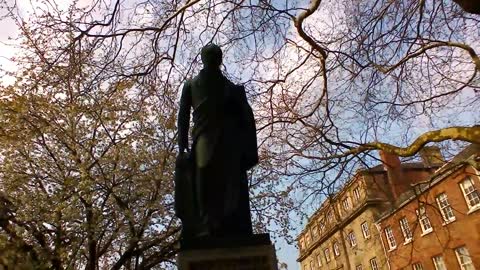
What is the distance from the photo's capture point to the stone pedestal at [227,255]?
164 inches

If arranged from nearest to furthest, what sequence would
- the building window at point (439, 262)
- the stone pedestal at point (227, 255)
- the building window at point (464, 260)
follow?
the stone pedestal at point (227, 255) < the building window at point (464, 260) < the building window at point (439, 262)

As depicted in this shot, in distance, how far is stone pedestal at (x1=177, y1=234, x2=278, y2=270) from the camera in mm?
4176

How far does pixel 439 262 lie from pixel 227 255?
90.3 ft

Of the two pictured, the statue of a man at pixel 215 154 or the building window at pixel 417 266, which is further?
the building window at pixel 417 266

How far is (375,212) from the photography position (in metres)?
39.0

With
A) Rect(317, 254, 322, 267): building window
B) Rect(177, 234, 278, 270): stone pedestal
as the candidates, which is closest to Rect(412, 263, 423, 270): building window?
Rect(317, 254, 322, 267): building window

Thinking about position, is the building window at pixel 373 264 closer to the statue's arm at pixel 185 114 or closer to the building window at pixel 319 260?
the building window at pixel 319 260

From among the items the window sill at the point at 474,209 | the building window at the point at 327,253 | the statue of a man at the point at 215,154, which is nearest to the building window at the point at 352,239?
the building window at the point at 327,253

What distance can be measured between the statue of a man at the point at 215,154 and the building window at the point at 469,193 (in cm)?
2304

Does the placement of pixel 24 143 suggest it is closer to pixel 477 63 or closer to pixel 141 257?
pixel 141 257

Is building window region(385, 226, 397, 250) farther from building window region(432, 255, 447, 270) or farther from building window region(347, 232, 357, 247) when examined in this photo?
building window region(347, 232, 357, 247)

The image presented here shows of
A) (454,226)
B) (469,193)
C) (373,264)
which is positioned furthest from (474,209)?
(373,264)

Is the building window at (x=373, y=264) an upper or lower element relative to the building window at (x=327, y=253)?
lower

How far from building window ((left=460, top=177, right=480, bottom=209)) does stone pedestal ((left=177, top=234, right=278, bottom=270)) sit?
2356 cm
